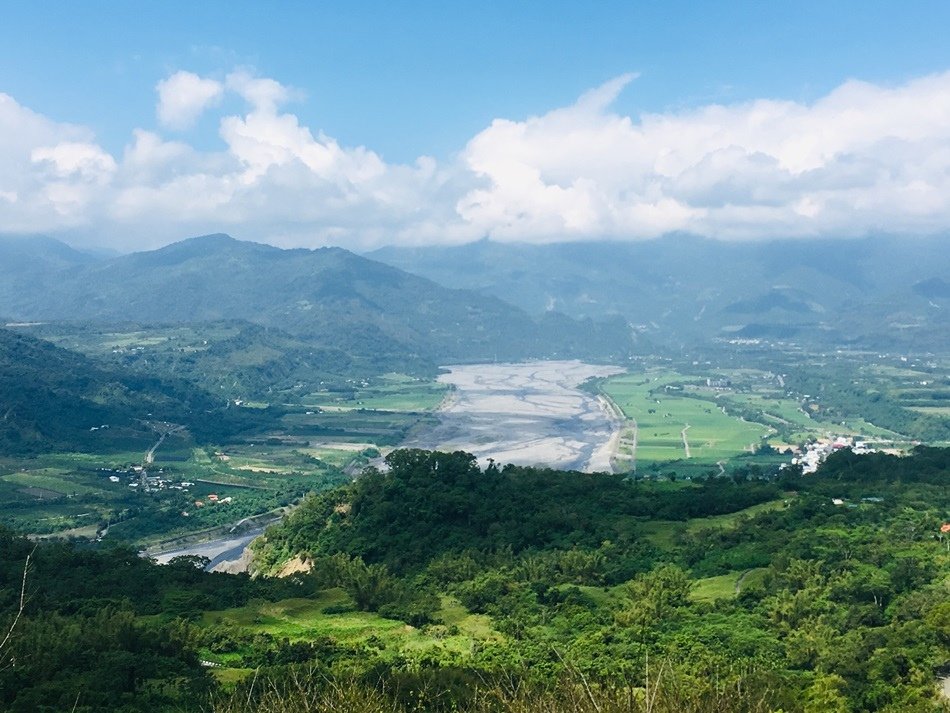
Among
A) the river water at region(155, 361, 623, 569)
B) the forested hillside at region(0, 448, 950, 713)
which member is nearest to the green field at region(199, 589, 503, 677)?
the forested hillside at region(0, 448, 950, 713)

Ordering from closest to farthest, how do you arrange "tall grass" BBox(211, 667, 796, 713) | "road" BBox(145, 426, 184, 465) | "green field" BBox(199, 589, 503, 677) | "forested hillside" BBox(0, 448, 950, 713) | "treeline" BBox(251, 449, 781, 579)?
"tall grass" BBox(211, 667, 796, 713) → "forested hillside" BBox(0, 448, 950, 713) → "green field" BBox(199, 589, 503, 677) → "treeline" BBox(251, 449, 781, 579) → "road" BBox(145, 426, 184, 465)

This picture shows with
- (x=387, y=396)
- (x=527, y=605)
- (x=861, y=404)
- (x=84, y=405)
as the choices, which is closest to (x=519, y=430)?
(x=387, y=396)

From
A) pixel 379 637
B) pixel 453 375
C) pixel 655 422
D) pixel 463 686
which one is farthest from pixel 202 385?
pixel 463 686

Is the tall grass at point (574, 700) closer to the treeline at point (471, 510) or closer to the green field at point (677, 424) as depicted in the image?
the treeline at point (471, 510)

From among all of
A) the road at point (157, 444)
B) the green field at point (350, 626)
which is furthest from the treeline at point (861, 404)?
the green field at point (350, 626)

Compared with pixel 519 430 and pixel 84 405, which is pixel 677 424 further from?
pixel 84 405

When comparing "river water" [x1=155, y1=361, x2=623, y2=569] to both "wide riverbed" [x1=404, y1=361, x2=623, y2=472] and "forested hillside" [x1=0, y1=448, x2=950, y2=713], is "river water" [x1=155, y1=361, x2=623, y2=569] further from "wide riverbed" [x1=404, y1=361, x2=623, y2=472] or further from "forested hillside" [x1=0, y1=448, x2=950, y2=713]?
"forested hillside" [x1=0, y1=448, x2=950, y2=713]

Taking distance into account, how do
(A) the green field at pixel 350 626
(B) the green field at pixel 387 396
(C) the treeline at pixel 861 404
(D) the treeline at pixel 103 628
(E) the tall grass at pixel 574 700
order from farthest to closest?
(B) the green field at pixel 387 396 → (C) the treeline at pixel 861 404 → (A) the green field at pixel 350 626 → (D) the treeline at pixel 103 628 → (E) the tall grass at pixel 574 700

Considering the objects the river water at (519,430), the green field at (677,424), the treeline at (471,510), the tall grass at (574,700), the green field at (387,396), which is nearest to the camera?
the tall grass at (574,700)
